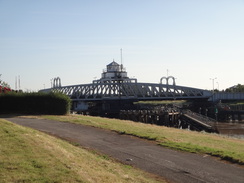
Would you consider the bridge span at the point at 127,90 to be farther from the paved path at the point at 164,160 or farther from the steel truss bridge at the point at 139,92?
the paved path at the point at 164,160

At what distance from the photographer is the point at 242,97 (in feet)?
327

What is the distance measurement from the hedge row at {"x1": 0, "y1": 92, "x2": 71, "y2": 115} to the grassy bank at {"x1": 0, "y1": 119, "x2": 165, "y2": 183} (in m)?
26.7

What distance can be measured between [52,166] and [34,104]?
3282cm

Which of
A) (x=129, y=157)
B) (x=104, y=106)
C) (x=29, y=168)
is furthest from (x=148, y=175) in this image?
(x=104, y=106)

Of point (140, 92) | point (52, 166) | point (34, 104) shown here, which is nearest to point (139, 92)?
point (140, 92)

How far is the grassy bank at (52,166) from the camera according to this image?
1166 centimetres

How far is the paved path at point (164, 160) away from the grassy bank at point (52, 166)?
1089 mm

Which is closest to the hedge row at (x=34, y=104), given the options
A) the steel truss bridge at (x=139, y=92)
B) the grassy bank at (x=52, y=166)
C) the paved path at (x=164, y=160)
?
the paved path at (x=164, y=160)

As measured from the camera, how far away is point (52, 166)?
42.5 ft

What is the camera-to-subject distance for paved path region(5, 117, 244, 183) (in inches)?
555

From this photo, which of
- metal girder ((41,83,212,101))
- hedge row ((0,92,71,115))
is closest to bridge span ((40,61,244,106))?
metal girder ((41,83,212,101))

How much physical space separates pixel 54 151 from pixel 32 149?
0.99 meters

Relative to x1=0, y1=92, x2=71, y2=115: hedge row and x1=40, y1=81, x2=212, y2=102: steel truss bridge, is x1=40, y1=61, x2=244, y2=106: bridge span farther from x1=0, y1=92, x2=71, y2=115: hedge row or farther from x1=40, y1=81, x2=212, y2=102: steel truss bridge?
x1=0, y1=92, x2=71, y2=115: hedge row

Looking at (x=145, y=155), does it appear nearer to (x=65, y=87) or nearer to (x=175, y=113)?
Result: (x=175, y=113)
